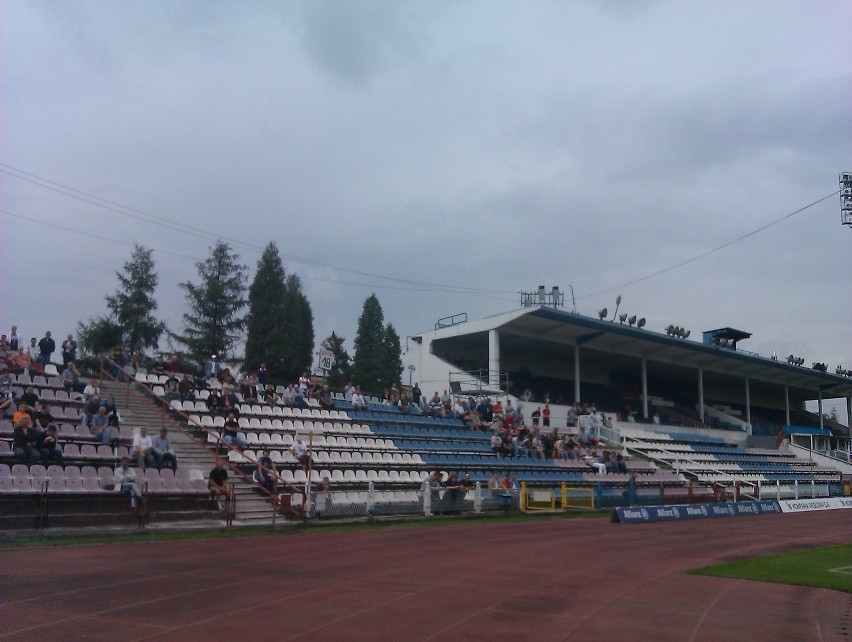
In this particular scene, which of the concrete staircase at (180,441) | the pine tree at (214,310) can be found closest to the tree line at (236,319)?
A: the pine tree at (214,310)

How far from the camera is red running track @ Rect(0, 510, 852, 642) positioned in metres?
8.79

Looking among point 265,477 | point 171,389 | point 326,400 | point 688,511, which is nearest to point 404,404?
point 326,400

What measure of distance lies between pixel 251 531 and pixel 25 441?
17.5 ft

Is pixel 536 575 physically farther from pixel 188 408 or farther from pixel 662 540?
pixel 188 408

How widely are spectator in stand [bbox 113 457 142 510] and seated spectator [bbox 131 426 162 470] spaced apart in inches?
39.6

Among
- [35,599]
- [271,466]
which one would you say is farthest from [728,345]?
[35,599]

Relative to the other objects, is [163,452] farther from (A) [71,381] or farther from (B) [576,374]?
(B) [576,374]

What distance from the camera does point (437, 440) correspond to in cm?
3186

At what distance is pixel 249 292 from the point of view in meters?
55.7

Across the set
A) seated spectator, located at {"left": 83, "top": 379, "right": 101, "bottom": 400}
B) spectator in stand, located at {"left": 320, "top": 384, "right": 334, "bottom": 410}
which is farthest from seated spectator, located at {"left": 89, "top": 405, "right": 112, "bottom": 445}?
spectator in stand, located at {"left": 320, "top": 384, "right": 334, "bottom": 410}

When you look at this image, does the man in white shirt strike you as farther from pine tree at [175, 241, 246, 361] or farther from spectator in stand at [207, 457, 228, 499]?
pine tree at [175, 241, 246, 361]

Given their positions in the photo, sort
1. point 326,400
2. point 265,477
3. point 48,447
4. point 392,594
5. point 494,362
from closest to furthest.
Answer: point 392,594 → point 48,447 → point 265,477 → point 326,400 → point 494,362

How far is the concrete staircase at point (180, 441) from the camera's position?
20.9m

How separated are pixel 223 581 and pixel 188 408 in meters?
13.9
